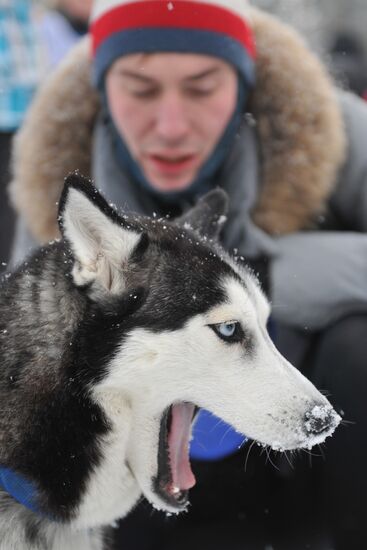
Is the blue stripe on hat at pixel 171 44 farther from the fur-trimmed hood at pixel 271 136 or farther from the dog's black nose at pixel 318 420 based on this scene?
the dog's black nose at pixel 318 420

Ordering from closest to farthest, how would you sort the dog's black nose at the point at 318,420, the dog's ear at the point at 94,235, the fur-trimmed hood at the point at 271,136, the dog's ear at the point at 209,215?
the dog's ear at the point at 94,235, the dog's black nose at the point at 318,420, the dog's ear at the point at 209,215, the fur-trimmed hood at the point at 271,136

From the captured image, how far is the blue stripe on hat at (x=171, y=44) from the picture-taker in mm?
2418

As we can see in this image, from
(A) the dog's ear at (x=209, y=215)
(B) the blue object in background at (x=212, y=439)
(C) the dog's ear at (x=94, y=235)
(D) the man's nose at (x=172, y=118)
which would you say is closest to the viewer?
(C) the dog's ear at (x=94, y=235)

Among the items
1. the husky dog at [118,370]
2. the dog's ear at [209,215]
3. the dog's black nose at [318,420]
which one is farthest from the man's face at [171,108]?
the dog's black nose at [318,420]

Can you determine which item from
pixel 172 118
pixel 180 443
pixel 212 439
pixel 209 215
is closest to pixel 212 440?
pixel 212 439

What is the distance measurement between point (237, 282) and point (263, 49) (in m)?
1.40

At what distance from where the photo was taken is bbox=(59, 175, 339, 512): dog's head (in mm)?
1513

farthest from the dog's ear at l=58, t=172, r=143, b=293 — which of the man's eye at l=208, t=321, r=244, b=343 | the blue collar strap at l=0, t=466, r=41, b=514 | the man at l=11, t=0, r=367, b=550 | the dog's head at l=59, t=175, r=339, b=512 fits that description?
the man at l=11, t=0, r=367, b=550

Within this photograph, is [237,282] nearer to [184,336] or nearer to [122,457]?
[184,336]

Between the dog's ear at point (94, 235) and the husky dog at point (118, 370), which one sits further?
the husky dog at point (118, 370)

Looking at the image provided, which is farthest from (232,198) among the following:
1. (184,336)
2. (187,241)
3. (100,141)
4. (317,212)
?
(184,336)

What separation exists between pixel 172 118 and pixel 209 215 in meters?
0.58

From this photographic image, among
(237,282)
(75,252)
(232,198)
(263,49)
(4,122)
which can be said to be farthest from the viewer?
(4,122)

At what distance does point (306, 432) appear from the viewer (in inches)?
59.4
